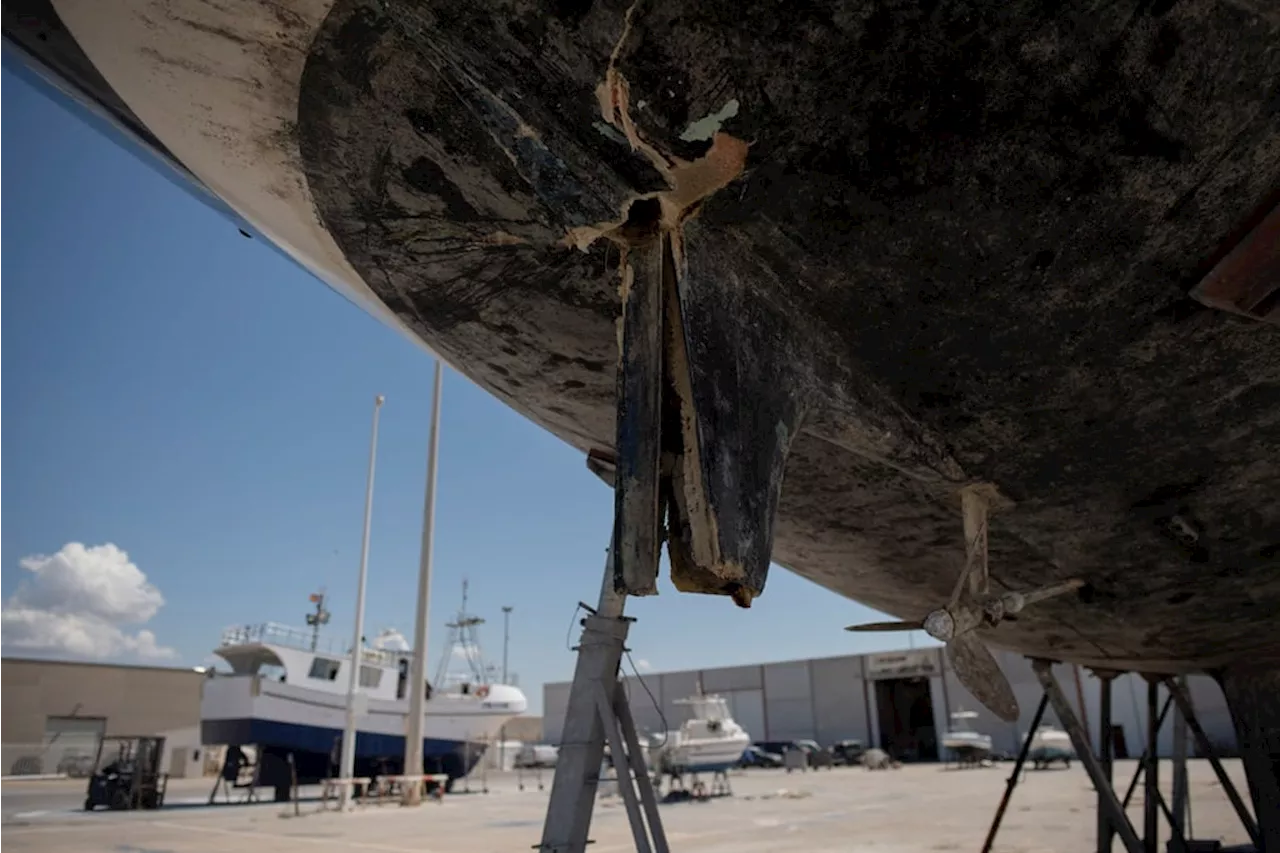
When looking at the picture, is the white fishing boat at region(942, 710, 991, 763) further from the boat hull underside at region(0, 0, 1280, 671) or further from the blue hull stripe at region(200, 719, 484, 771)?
the boat hull underside at region(0, 0, 1280, 671)

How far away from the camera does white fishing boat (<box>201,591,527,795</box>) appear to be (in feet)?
57.9

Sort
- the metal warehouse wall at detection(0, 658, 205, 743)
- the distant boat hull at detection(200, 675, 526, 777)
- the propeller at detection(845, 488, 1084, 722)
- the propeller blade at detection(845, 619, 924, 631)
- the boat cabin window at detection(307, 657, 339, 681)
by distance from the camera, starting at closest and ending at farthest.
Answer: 1. the propeller at detection(845, 488, 1084, 722)
2. the propeller blade at detection(845, 619, 924, 631)
3. the distant boat hull at detection(200, 675, 526, 777)
4. the boat cabin window at detection(307, 657, 339, 681)
5. the metal warehouse wall at detection(0, 658, 205, 743)

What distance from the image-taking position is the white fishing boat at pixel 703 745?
60.8ft

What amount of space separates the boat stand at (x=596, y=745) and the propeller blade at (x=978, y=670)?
1603 mm

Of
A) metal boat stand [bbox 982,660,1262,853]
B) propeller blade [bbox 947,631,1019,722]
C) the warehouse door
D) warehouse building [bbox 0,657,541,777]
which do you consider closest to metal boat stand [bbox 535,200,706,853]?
propeller blade [bbox 947,631,1019,722]

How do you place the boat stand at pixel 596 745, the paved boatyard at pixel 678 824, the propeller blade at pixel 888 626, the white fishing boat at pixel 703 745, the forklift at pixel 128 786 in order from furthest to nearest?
the white fishing boat at pixel 703 745, the forklift at pixel 128 786, the paved boatyard at pixel 678 824, the boat stand at pixel 596 745, the propeller blade at pixel 888 626

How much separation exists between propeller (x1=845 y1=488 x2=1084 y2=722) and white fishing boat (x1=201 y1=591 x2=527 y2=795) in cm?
1430

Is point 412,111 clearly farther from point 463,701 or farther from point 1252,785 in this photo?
point 463,701

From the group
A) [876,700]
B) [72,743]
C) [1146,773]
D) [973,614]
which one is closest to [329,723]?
[1146,773]

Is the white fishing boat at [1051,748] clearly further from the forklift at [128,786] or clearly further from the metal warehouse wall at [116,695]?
the metal warehouse wall at [116,695]

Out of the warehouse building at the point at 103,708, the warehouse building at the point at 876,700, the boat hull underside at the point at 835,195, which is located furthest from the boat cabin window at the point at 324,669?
the boat hull underside at the point at 835,195

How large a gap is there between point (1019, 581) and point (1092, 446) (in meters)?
1.16

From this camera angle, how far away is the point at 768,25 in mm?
1579

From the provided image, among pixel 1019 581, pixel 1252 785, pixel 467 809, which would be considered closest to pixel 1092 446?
pixel 1019 581
